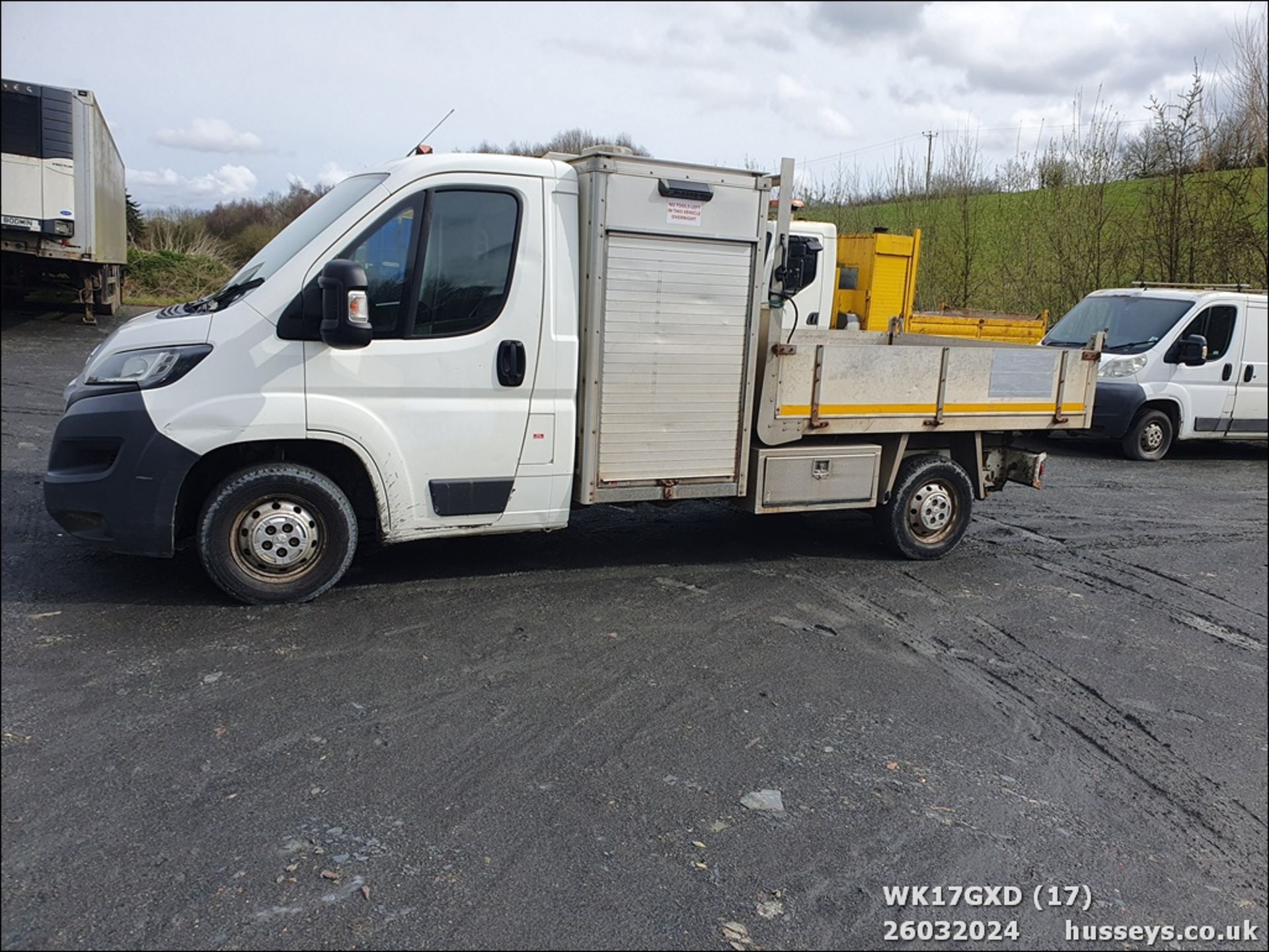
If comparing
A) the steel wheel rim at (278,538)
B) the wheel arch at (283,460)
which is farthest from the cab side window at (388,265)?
the steel wheel rim at (278,538)

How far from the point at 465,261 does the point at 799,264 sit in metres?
3.11

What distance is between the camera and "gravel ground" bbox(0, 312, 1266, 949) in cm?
305

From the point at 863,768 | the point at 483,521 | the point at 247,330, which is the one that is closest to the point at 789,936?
the point at 863,768

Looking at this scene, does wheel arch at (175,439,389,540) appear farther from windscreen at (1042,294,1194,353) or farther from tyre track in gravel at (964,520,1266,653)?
windscreen at (1042,294,1194,353)

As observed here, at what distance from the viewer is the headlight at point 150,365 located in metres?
5.02

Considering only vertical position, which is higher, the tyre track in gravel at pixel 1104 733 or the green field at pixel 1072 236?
the green field at pixel 1072 236

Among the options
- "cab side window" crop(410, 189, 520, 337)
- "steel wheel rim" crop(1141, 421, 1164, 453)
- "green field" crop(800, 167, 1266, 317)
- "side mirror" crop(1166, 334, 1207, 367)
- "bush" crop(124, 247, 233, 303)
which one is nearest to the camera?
"cab side window" crop(410, 189, 520, 337)

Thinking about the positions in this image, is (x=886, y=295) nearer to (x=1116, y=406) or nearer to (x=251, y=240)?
(x=1116, y=406)

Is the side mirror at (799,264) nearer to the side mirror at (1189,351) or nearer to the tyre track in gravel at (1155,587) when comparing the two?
the tyre track in gravel at (1155,587)

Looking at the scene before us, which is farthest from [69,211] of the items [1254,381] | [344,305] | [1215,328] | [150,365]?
[1254,381]

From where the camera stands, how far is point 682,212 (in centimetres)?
588

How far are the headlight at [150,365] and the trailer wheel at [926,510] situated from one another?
4.76 metres

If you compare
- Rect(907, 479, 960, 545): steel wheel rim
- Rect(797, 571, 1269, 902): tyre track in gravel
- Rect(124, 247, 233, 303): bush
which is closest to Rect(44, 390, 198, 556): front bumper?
Rect(797, 571, 1269, 902): tyre track in gravel

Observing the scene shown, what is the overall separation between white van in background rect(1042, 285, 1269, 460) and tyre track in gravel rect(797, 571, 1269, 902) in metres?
8.05
